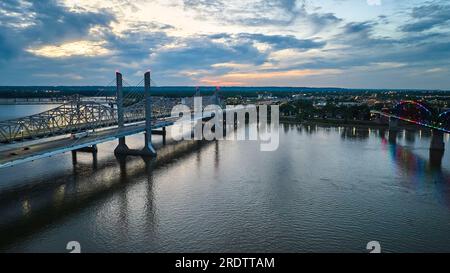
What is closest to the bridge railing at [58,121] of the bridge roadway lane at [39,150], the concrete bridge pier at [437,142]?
the bridge roadway lane at [39,150]

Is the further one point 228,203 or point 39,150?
point 39,150

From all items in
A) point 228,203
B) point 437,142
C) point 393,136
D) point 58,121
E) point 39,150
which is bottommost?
point 228,203

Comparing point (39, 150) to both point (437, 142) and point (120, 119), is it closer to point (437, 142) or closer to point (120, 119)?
point (120, 119)

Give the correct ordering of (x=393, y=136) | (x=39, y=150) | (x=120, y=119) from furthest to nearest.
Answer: (x=393, y=136), (x=120, y=119), (x=39, y=150)

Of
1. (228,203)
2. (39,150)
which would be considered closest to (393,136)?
(228,203)

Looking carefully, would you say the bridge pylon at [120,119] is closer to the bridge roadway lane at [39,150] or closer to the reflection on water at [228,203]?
the reflection on water at [228,203]
